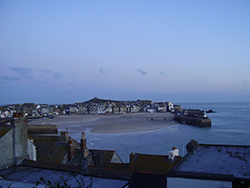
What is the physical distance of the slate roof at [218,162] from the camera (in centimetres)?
688

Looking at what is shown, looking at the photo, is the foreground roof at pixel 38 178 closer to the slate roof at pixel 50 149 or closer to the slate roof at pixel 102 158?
the slate roof at pixel 50 149

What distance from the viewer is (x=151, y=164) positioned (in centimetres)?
1377

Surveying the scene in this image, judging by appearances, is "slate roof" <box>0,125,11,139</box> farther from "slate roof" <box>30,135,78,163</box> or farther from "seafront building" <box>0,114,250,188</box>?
"slate roof" <box>30,135,78,163</box>

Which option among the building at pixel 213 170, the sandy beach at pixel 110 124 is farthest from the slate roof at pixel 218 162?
the sandy beach at pixel 110 124

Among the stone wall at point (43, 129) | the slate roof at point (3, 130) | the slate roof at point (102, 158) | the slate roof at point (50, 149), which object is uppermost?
the slate roof at point (3, 130)

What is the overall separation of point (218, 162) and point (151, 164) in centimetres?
634

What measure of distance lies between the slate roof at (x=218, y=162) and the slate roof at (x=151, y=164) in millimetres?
3721

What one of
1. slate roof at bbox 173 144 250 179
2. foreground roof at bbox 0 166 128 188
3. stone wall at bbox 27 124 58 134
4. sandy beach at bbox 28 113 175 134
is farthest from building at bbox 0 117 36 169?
stone wall at bbox 27 124 58 134

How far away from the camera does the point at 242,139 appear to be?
36.3 meters

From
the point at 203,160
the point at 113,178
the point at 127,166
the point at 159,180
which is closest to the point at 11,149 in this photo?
the point at 113,178

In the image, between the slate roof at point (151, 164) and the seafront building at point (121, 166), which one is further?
the slate roof at point (151, 164)

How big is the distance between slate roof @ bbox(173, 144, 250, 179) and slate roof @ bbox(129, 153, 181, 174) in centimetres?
372

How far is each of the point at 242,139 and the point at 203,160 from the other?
106 feet

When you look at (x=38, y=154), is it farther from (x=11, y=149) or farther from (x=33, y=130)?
(x=33, y=130)
